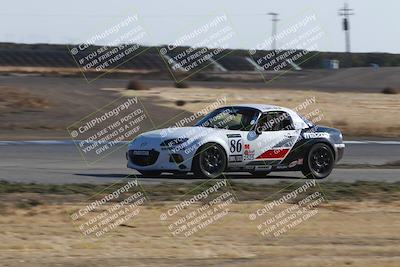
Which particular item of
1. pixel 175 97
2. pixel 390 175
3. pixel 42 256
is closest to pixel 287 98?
pixel 175 97

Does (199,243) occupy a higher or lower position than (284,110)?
lower

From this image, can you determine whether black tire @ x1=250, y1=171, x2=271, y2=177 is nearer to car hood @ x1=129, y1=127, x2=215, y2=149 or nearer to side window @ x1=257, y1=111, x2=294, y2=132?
side window @ x1=257, y1=111, x2=294, y2=132

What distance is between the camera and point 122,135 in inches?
1119

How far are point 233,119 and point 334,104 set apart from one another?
25.5 meters

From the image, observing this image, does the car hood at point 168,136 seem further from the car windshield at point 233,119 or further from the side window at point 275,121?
the side window at point 275,121

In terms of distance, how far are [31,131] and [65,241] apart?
1932cm

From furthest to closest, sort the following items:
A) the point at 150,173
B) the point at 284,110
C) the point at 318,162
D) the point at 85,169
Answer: the point at 85,169 < the point at 318,162 < the point at 284,110 < the point at 150,173

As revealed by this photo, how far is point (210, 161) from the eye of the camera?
16109 mm

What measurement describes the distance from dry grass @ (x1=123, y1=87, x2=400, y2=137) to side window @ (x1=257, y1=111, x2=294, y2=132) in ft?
48.1

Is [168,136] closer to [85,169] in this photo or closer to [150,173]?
[150,173]

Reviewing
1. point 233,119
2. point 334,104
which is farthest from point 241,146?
point 334,104

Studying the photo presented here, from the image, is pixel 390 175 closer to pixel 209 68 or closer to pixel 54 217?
pixel 54 217

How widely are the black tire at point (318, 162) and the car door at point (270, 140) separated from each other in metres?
0.43

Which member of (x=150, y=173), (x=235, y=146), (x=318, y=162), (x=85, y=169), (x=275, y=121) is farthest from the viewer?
(x=85, y=169)
